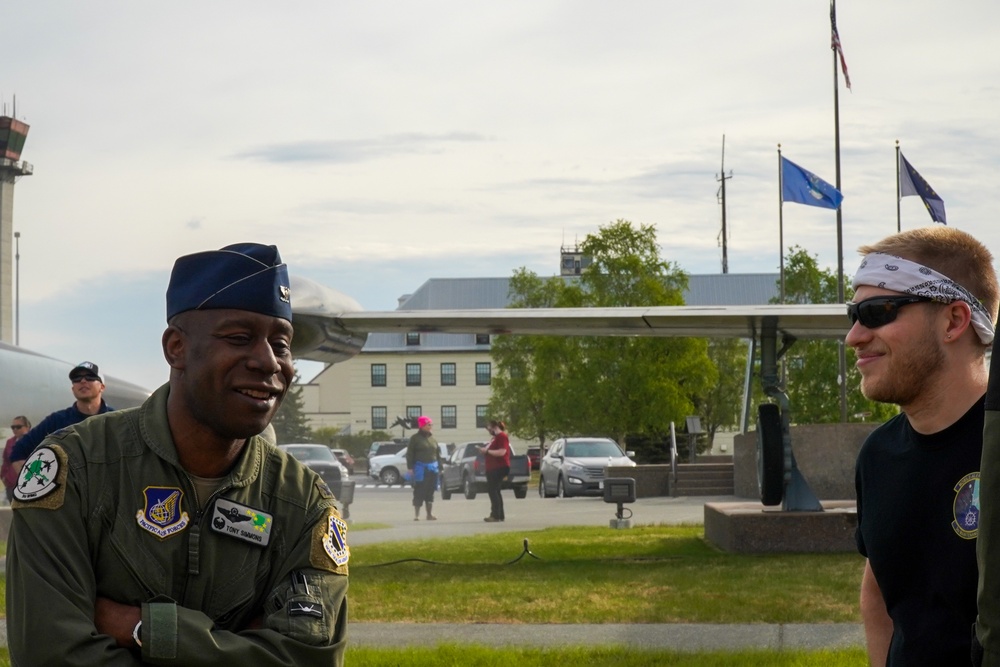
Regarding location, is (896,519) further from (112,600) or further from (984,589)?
(112,600)

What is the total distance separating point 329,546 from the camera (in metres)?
3.27

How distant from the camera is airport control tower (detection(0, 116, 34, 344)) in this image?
2938 inches

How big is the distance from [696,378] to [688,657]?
43983 mm

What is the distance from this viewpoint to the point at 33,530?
9.72 ft

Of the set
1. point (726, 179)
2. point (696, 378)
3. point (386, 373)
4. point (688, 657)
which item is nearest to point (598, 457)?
point (696, 378)

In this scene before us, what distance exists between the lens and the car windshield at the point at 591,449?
34125 millimetres

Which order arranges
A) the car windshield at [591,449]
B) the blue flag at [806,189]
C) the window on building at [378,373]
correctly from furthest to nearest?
the window on building at [378,373] < the car windshield at [591,449] < the blue flag at [806,189]

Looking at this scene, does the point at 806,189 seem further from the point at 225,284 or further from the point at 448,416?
the point at 448,416

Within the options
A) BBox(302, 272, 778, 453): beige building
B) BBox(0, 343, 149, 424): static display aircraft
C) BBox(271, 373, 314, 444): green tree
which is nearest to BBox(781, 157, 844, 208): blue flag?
BBox(0, 343, 149, 424): static display aircraft

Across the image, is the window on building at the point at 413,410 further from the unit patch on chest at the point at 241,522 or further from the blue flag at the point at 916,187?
the unit patch on chest at the point at 241,522

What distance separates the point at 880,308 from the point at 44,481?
82.7 inches

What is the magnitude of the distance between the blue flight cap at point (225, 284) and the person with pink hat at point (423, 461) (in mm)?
18865

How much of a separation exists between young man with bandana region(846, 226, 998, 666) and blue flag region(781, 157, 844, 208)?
98.9 ft

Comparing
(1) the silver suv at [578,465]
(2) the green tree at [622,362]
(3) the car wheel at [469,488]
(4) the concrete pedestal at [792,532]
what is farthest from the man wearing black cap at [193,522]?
(2) the green tree at [622,362]
